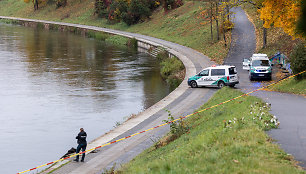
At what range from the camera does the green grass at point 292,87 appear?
28.4 m

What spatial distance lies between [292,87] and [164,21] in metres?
49.4

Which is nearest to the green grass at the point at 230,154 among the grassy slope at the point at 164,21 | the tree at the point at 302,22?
the tree at the point at 302,22

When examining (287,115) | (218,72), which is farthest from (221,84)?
(287,115)

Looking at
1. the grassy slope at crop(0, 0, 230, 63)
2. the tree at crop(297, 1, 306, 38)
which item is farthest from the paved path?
the grassy slope at crop(0, 0, 230, 63)

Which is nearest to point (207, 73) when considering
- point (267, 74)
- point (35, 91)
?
point (267, 74)

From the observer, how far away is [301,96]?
27.0 m

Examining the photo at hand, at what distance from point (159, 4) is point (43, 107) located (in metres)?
56.7

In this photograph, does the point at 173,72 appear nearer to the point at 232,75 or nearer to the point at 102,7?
the point at 232,75

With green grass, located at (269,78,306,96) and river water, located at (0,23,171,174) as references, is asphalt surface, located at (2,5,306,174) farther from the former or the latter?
river water, located at (0,23,171,174)

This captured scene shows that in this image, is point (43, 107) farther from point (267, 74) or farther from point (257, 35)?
point (257, 35)

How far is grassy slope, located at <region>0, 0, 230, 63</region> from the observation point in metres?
57.9

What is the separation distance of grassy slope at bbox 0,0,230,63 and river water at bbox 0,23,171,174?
6450 mm

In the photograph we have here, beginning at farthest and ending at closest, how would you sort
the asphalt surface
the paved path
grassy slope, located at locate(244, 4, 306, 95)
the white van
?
1. the white van
2. grassy slope, located at locate(244, 4, 306, 95)
3. the asphalt surface
4. the paved path

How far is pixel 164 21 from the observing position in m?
77.3
